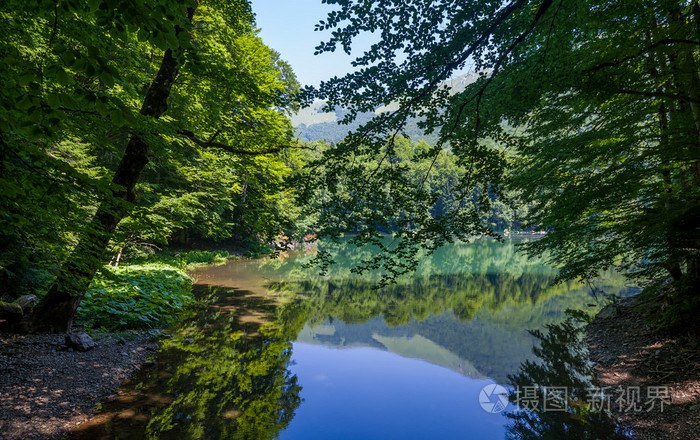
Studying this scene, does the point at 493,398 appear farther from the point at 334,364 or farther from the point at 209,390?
the point at 209,390

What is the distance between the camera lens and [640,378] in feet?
19.9

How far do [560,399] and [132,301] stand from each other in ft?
34.3

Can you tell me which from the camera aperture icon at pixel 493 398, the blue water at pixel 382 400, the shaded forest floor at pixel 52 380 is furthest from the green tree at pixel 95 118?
the camera aperture icon at pixel 493 398

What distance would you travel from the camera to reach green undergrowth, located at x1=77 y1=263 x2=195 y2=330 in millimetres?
7625

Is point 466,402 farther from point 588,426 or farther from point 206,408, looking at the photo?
point 206,408

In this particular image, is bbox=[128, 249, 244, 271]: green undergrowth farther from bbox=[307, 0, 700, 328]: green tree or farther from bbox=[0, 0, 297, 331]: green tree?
bbox=[307, 0, 700, 328]: green tree

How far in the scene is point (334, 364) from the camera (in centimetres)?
821

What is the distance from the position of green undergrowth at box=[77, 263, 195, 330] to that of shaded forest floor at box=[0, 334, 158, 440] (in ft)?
3.76

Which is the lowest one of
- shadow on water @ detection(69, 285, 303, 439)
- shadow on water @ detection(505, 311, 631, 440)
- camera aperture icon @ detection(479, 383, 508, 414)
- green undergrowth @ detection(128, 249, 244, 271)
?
shadow on water @ detection(69, 285, 303, 439)

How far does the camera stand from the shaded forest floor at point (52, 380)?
4.01m

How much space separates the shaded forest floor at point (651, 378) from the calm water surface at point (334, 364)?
1.92 meters

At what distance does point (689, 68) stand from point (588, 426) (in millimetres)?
5852

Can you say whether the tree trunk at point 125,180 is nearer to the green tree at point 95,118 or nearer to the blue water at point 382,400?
the green tree at point 95,118

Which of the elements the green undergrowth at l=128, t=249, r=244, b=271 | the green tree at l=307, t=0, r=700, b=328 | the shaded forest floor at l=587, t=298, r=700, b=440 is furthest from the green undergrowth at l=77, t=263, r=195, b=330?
the shaded forest floor at l=587, t=298, r=700, b=440
